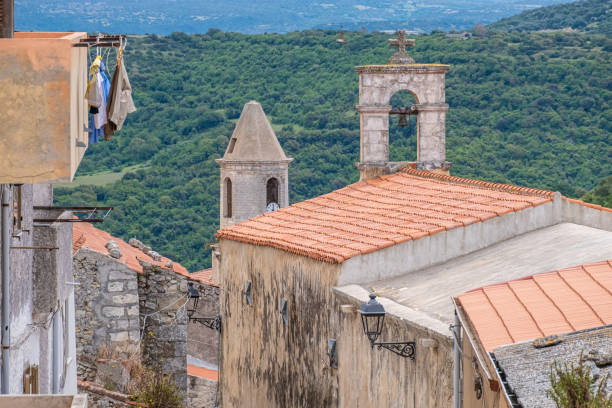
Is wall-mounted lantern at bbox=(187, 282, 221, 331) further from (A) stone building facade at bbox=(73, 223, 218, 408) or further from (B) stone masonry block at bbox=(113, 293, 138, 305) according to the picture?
(B) stone masonry block at bbox=(113, 293, 138, 305)

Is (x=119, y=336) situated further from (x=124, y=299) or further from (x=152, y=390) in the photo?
(x=152, y=390)

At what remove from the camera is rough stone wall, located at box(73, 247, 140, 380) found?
21125 mm

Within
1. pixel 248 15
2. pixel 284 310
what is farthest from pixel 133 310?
pixel 248 15

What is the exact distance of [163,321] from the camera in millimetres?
22344

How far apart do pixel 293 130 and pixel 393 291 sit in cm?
3243

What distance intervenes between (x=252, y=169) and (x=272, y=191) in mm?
847

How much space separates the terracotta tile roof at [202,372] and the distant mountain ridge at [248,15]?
151 feet

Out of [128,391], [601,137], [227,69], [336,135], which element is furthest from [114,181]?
[128,391]

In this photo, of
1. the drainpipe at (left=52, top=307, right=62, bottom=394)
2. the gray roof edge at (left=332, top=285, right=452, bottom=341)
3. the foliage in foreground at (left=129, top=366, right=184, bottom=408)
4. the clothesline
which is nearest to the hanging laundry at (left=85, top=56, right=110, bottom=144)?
the clothesline

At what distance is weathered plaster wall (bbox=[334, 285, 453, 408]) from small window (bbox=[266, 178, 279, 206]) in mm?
17137

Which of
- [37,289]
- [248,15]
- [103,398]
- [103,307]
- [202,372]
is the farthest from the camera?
[248,15]

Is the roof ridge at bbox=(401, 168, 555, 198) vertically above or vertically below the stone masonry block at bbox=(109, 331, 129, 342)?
above

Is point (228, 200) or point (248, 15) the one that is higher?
point (248, 15)

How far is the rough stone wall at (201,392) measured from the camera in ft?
77.1
